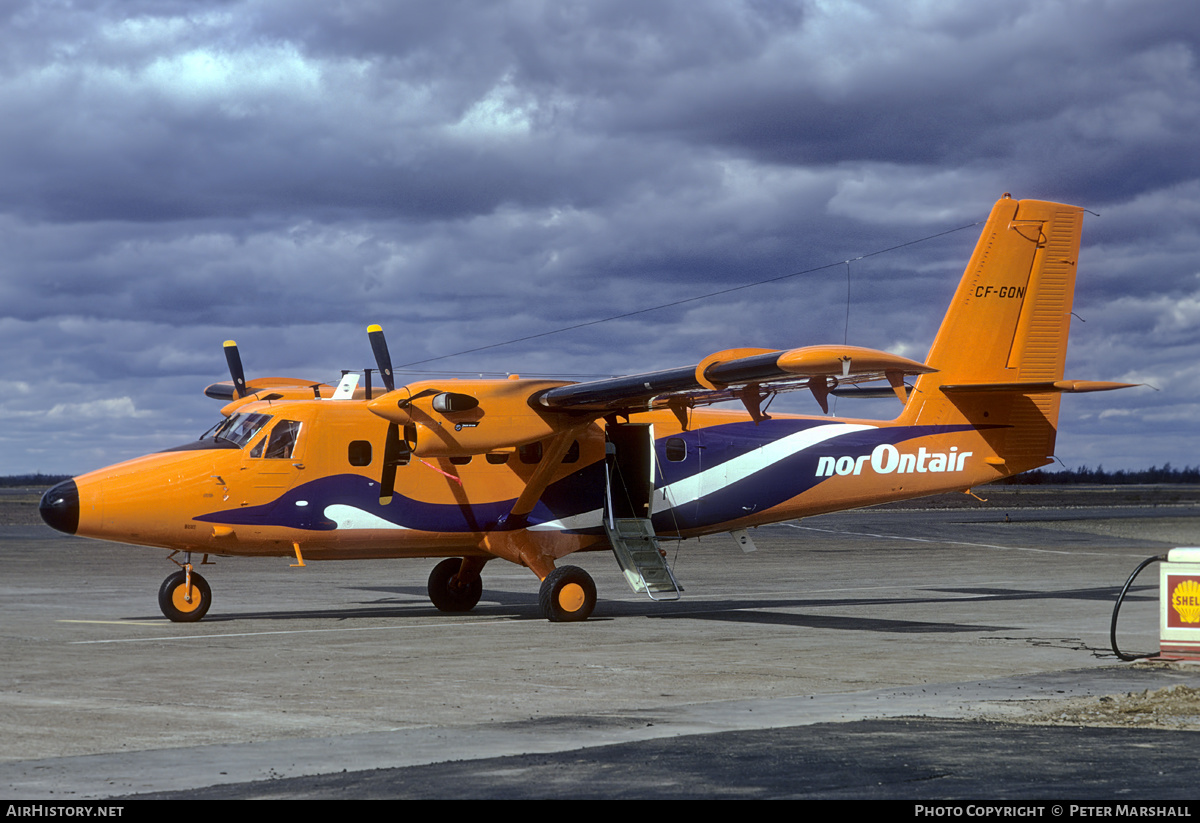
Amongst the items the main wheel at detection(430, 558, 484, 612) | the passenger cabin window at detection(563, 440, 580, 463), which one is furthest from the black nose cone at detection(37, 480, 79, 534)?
the passenger cabin window at detection(563, 440, 580, 463)

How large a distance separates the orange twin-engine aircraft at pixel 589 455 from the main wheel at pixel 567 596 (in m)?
0.03

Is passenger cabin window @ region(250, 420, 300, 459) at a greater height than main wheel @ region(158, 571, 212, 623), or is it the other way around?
passenger cabin window @ region(250, 420, 300, 459)

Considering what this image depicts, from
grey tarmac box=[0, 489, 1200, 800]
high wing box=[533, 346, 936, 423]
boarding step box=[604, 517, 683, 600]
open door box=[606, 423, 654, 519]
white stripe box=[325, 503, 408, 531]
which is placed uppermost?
high wing box=[533, 346, 936, 423]

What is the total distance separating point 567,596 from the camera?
19594 mm

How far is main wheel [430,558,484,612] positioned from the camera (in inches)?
861

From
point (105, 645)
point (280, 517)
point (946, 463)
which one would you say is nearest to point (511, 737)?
point (105, 645)

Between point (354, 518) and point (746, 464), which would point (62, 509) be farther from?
point (746, 464)

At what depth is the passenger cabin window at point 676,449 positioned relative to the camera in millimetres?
21516

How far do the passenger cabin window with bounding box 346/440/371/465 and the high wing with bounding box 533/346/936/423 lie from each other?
9.11 ft

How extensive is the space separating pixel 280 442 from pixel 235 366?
209 inches

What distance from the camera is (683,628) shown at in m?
19.0

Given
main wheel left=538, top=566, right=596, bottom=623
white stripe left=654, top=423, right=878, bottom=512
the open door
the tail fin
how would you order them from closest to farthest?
main wheel left=538, top=566, right=596, bottom=623 < the open door < white stripe left=654, top=423, right=878, bottom=512 < the tail fin

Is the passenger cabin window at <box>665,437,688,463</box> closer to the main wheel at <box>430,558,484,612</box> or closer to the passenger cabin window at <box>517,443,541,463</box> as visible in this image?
the passenger cabin window at <box>517,443,541,463</box>

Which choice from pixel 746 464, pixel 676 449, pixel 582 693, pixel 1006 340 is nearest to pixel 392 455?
pixel 676 449
